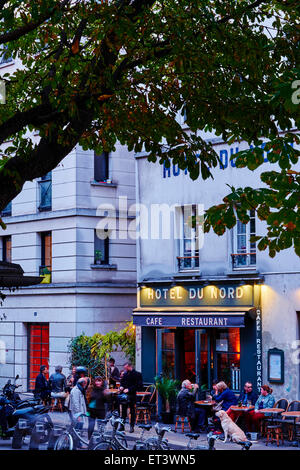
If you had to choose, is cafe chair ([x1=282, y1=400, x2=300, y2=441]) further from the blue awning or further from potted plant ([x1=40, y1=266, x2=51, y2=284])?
potted plant ([x1=40, y1=266, x2=51, y2=284])

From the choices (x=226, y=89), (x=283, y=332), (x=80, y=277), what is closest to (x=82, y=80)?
(x=226, y=89)

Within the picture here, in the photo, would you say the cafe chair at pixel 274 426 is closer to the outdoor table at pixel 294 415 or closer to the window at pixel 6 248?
the outdoor table at pixel 294 415

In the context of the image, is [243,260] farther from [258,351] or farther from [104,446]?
[104,446]

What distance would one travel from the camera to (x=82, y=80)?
445 inches

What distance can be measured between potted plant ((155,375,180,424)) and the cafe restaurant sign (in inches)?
96.5

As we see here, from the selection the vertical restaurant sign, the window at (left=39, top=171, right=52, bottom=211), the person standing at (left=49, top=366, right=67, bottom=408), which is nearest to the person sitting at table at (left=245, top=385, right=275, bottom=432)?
the vertical restaurant sign

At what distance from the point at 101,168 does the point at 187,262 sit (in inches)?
265

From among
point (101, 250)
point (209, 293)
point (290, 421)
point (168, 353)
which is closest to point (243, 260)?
point (209, 293)

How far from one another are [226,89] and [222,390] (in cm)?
1149

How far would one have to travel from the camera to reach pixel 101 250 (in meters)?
31.3

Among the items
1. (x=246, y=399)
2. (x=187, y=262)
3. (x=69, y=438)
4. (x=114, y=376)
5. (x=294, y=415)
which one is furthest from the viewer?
(x=114, y=376)

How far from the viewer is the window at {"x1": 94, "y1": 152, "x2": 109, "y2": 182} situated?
103ft

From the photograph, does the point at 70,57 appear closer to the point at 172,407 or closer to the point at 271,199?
the point at 271,199

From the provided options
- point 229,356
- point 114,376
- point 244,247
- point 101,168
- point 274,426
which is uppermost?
point 101,168
